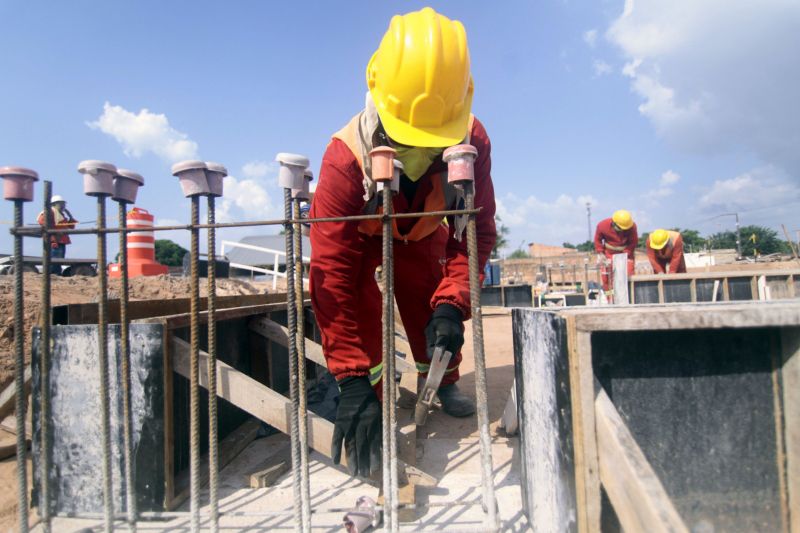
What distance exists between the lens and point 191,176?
170cm

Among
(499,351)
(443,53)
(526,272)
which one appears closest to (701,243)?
→ (526,272)

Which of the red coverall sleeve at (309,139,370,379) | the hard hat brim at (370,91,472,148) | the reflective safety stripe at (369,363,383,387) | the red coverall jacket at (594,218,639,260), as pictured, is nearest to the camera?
the hard hat brim at (370,91,472,148)

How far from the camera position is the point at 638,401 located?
136cm

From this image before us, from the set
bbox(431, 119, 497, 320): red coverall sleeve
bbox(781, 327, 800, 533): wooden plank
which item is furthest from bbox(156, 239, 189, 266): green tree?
bbox(781, 327, 800, 533): wooden plank

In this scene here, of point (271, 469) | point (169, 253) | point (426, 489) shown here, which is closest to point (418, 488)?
point (426, 489)

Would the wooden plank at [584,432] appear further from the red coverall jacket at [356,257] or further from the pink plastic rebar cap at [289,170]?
the pink plastic rebar cap at [289,170]

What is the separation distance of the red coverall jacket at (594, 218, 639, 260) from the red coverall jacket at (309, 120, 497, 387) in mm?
7710

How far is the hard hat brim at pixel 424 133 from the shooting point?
1984 mm

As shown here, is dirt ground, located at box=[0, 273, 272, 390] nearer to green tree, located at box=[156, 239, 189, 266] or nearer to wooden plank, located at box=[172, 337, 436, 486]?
wooden plank, located at box=[172, 337, 436, 486]

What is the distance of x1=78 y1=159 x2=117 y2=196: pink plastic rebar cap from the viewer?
1.69 m

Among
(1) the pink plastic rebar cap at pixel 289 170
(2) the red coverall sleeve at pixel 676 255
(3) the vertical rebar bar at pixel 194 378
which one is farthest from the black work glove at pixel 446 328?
(2) the red coverall sleeve at pixel 676 255

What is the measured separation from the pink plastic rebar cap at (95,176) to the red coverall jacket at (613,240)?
31.1 feet

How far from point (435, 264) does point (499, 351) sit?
3654mm

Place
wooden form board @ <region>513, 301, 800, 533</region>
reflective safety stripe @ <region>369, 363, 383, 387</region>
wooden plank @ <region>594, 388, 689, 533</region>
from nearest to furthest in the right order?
1. wooden plank @ <region>594, 388, 689, 533</region>
2. wooden form board @ <region>513, 301, 800, 533</region>
3. reflective safety stripe @ <region>369, 363, 383, 387</region>
